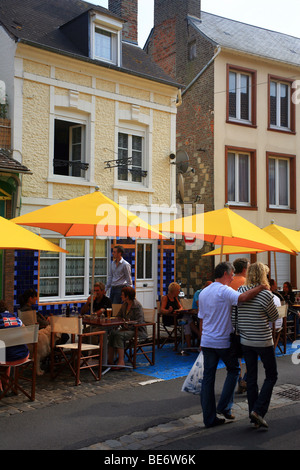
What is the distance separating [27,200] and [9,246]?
21.0 ft

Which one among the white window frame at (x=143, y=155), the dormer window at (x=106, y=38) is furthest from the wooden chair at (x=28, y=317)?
the dormer window at (x=106, y=38)

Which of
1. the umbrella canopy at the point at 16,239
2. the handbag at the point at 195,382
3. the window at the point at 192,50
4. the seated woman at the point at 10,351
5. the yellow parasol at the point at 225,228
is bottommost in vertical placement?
the handbag at the point at 195,382

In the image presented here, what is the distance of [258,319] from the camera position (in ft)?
18.5

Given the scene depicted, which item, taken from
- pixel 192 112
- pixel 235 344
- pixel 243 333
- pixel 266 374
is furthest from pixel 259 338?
pixel 192 112

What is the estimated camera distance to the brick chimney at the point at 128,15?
17.3m

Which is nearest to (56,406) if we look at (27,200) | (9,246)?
(9,246)

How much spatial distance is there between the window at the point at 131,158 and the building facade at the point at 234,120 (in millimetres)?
3501

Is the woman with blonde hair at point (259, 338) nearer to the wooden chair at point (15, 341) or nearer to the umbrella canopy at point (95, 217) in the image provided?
the wooden chair at point (15, 341)

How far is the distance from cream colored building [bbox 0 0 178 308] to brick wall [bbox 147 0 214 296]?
2.51m

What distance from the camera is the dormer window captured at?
48.6 feet

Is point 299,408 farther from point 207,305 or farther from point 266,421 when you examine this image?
point 207,305

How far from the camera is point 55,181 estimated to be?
13.5m

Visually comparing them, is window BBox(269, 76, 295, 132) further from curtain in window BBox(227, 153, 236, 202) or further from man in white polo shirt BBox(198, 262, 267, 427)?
man in white polo shirt BBox(198, 262, 267, 427)

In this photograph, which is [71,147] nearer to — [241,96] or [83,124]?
[83,124]
